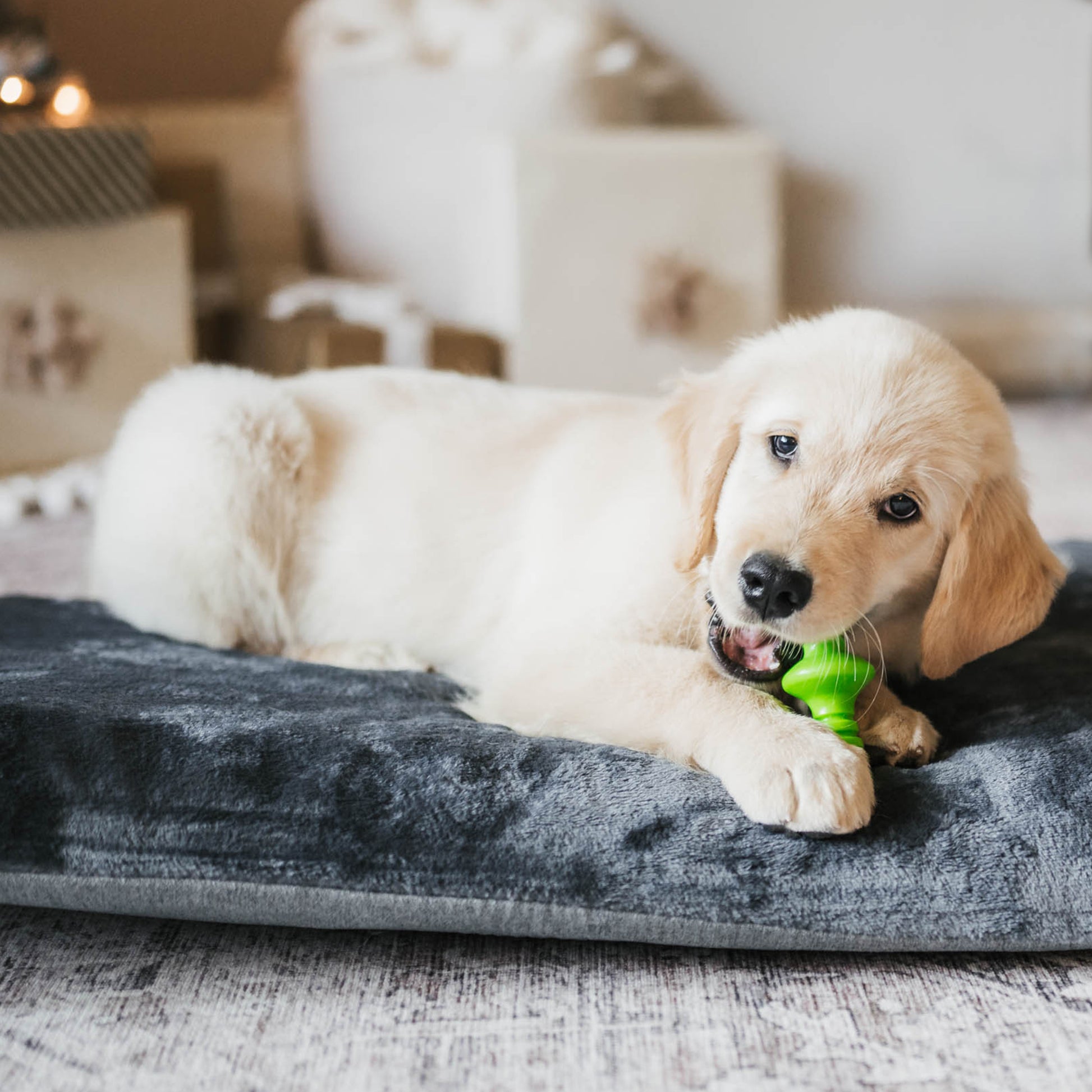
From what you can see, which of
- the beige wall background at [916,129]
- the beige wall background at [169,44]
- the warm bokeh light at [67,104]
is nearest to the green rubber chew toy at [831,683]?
the warm bokeh light at [67,104]

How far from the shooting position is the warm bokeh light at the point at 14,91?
3850 mm

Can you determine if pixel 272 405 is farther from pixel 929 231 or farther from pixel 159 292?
pixel 929 231

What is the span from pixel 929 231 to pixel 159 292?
3199mm

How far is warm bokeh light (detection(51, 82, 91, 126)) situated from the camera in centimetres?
398

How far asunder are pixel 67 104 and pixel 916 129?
3342mm

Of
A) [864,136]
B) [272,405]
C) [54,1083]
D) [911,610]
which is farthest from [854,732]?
[864,136]

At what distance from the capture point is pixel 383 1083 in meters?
1.31

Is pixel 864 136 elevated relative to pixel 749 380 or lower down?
elevated

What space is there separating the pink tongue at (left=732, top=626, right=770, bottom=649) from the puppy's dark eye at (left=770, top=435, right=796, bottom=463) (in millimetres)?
277

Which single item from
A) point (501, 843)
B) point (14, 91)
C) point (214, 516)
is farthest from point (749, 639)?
point (14, 91)

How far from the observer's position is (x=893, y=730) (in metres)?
1.76

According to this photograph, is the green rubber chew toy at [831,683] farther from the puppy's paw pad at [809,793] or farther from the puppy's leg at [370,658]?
the puppy's leg at [370,658]

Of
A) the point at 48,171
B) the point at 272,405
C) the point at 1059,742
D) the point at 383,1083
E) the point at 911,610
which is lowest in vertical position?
the point at 383,1083

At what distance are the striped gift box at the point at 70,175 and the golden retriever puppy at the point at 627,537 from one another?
63.2 inches
